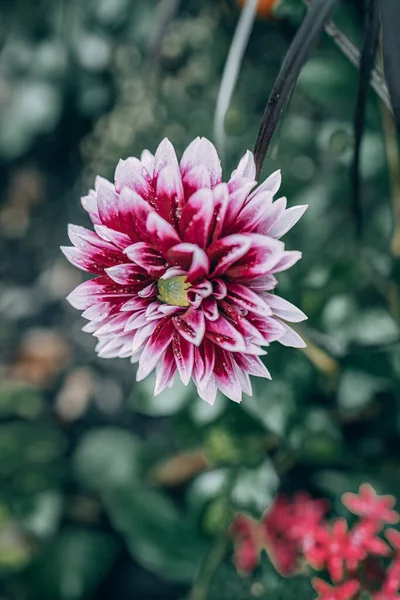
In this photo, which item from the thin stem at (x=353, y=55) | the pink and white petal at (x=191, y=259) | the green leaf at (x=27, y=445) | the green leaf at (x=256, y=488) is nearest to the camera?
the pink and white petal at (x=191, y=259)

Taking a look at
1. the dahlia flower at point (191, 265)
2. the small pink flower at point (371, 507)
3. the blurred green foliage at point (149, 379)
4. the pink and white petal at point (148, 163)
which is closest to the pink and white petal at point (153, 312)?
the dahlia flower at point (191, 265)

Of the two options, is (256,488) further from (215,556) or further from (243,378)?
(243,378)

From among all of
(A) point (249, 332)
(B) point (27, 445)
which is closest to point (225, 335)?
(A) point (249, 332)

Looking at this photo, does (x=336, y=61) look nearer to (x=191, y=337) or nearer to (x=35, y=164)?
(x=191, y=337)

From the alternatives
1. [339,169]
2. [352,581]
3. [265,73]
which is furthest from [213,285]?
[265,73]

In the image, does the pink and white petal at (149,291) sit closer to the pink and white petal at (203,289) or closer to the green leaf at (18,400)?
the pink and white petal at (203,289)
